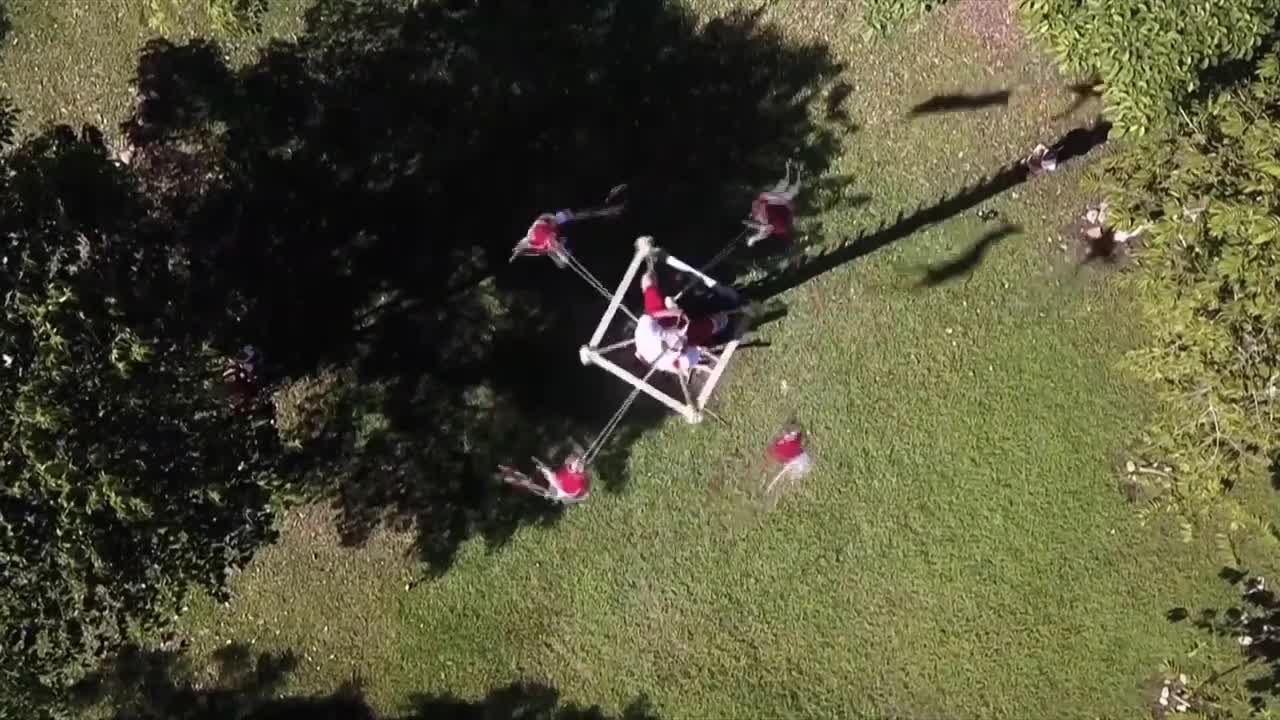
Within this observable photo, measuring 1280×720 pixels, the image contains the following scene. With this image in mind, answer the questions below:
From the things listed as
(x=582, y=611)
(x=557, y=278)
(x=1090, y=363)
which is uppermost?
(x=557, y=278)

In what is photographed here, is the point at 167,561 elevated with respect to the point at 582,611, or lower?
elevated

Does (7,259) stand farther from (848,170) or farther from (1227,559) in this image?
(1227,559)

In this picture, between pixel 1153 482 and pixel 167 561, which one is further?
pixel 1153 482

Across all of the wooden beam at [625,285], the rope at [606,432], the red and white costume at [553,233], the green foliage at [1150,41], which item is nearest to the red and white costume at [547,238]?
the red and white costume at [553,233]

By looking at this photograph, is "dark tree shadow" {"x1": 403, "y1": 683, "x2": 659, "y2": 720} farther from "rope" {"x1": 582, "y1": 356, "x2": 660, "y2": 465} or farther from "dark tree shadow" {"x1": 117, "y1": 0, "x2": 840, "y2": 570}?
"rope" {"x1": 582, "y1": 356, "x2": 660, "y2": 465}

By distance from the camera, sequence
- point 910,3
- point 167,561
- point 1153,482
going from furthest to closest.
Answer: point 1153,482 < point 910,3 < point 167,561

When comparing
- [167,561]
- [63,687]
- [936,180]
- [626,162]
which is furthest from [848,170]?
[63,687]
